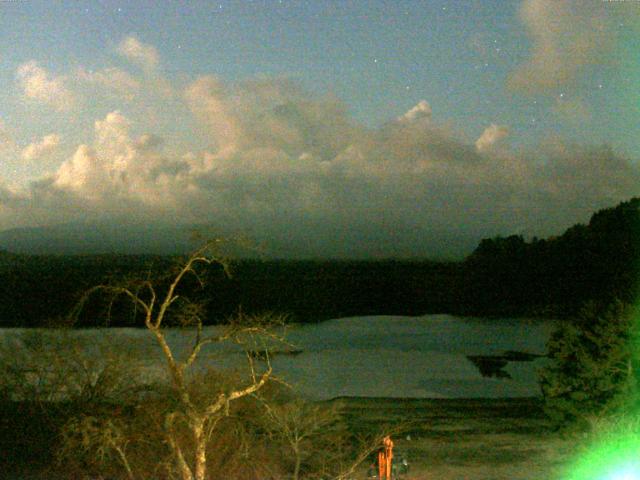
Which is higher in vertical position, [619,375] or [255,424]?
[619,375]

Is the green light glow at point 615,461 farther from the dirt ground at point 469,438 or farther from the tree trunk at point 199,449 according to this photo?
the tree trunk at point 199,449

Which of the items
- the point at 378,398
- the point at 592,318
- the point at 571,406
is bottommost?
the point at 378,398

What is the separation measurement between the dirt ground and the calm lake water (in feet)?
8.13

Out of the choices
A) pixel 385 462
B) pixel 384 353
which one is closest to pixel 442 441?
pixel 385 462

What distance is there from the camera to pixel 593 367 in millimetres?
16969

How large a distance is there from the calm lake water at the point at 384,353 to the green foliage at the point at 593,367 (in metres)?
7.12

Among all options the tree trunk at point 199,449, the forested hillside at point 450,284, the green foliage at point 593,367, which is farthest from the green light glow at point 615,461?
the forested hillside at point 450,284

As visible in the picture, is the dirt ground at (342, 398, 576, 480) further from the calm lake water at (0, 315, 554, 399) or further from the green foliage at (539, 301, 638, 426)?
the calm lake water at (0, 315, 554, 399)

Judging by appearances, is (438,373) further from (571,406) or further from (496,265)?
(496,265)

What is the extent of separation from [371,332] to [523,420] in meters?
24.0

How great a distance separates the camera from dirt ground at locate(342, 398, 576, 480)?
17.1 meters

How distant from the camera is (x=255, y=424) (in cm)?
1678

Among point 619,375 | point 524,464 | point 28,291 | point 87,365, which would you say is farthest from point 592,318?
point 28,291

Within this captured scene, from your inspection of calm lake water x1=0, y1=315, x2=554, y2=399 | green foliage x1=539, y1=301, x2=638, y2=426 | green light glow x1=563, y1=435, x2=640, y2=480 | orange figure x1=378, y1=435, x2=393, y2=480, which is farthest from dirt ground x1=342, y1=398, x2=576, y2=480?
calm lake water x1=0, y1=315, x2=554, y2=399
